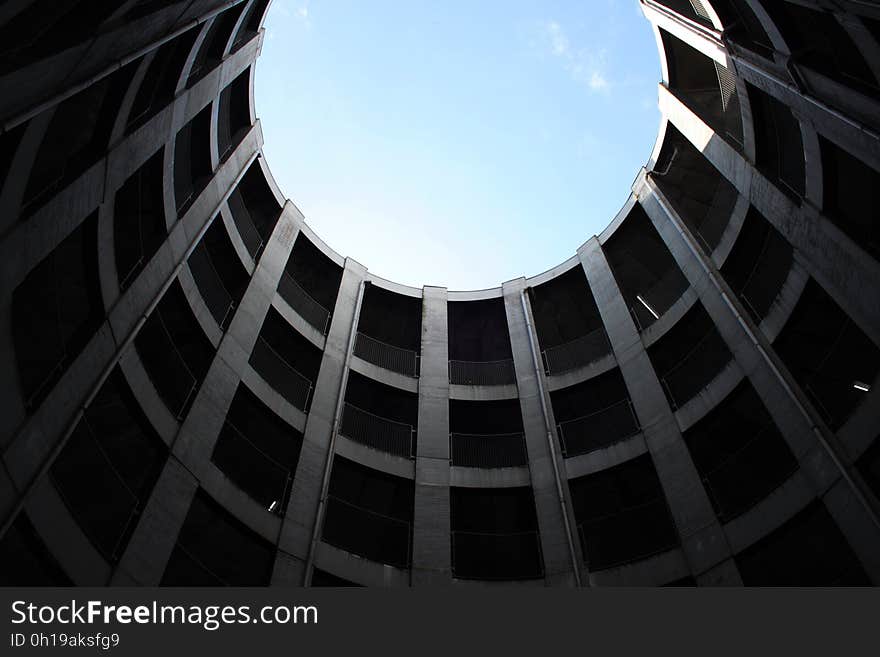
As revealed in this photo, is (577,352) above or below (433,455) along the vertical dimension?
above

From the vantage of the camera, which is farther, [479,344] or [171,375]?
[479,344]

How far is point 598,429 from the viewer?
2264 centimetres

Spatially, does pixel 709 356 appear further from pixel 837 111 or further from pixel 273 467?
pixel 273 467

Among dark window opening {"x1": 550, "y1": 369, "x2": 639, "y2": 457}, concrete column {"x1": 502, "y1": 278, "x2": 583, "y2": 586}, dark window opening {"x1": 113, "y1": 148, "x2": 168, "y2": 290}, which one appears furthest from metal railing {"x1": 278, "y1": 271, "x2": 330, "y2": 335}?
dark window opening {"x1": 550, "y1": 369, "x2": 639, "y2": 457}

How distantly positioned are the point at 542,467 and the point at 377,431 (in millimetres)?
5490

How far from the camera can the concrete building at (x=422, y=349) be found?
1298cm

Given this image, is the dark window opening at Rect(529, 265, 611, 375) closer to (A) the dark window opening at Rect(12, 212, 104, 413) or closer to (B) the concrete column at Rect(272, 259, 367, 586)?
(B) the concrete column at Rect(272, 259, 367, 586)

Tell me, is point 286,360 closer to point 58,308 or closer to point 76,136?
point 58,308

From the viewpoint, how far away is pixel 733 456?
1836 centimetres

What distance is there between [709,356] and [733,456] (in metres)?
3.65

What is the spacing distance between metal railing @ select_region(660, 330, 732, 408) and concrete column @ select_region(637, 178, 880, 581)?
106 cm

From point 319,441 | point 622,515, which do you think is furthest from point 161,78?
point 622,515

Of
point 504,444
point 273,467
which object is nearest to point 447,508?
point 504,444

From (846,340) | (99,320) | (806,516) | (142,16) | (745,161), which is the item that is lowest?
(806,516)
